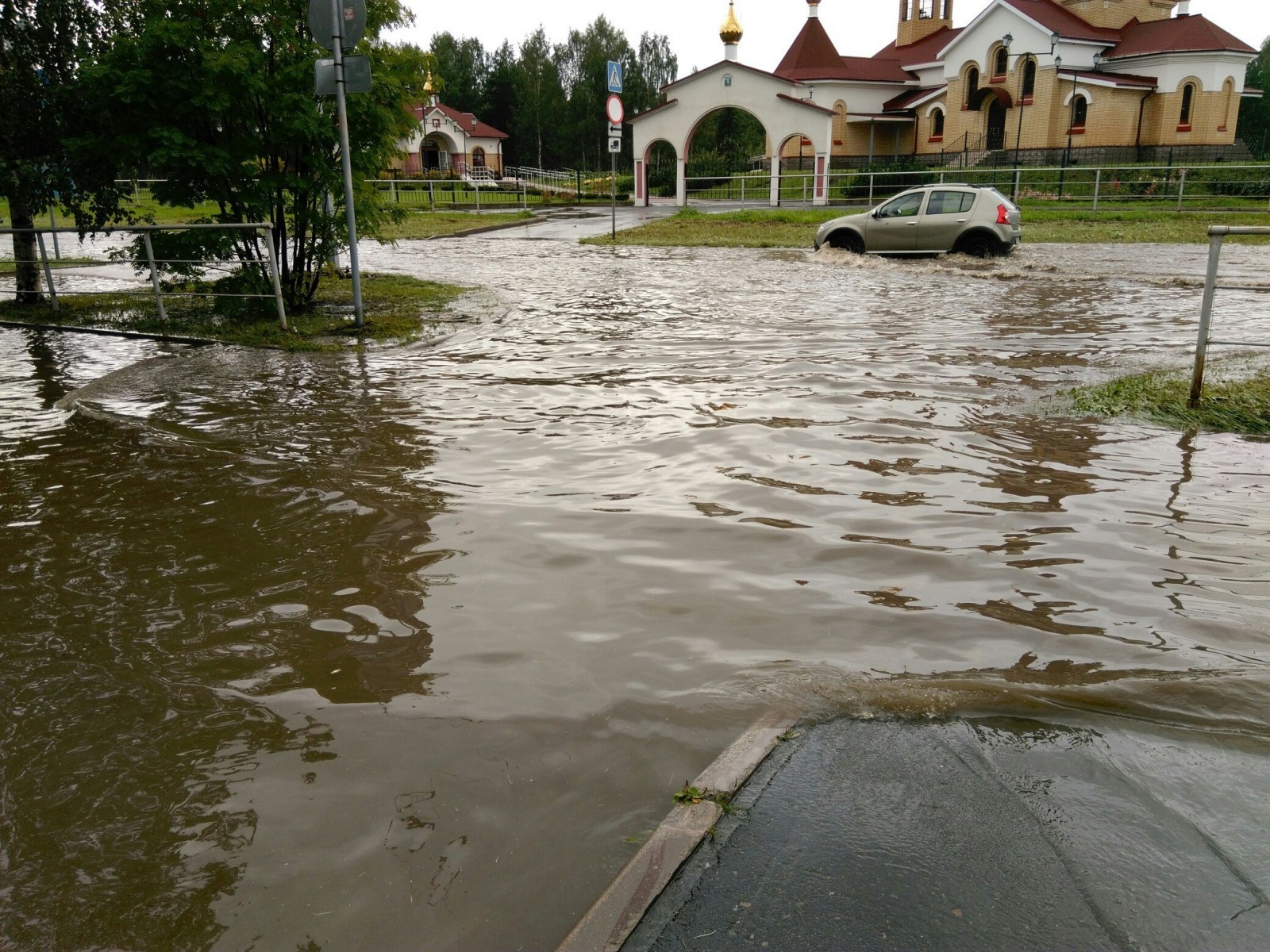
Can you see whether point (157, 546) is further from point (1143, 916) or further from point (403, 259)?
point (403, 259)

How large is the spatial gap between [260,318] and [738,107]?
1392 inches

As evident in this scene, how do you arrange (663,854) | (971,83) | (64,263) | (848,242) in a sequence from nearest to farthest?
(663,854)
(64,263)
(848,242)
(971,83)

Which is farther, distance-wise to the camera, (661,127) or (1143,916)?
(661,127)

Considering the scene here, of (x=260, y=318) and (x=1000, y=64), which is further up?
(x=1000, y=64)

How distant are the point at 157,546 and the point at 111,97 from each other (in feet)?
25.6

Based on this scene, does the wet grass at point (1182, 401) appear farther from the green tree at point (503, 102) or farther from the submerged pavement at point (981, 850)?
the green tree at point (503, 102)

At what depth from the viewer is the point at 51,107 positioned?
37.3 feet

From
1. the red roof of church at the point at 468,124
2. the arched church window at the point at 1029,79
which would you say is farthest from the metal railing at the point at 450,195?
the arched church window at the point at 1029,79

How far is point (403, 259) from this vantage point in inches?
838

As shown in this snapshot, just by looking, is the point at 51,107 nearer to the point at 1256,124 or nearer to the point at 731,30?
the point at 731,30

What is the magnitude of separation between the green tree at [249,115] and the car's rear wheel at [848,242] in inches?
430

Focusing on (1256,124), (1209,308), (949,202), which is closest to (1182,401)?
(1209,308)

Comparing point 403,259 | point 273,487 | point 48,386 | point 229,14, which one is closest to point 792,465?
point 273,487

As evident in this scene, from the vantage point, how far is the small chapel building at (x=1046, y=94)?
42.2 metres
